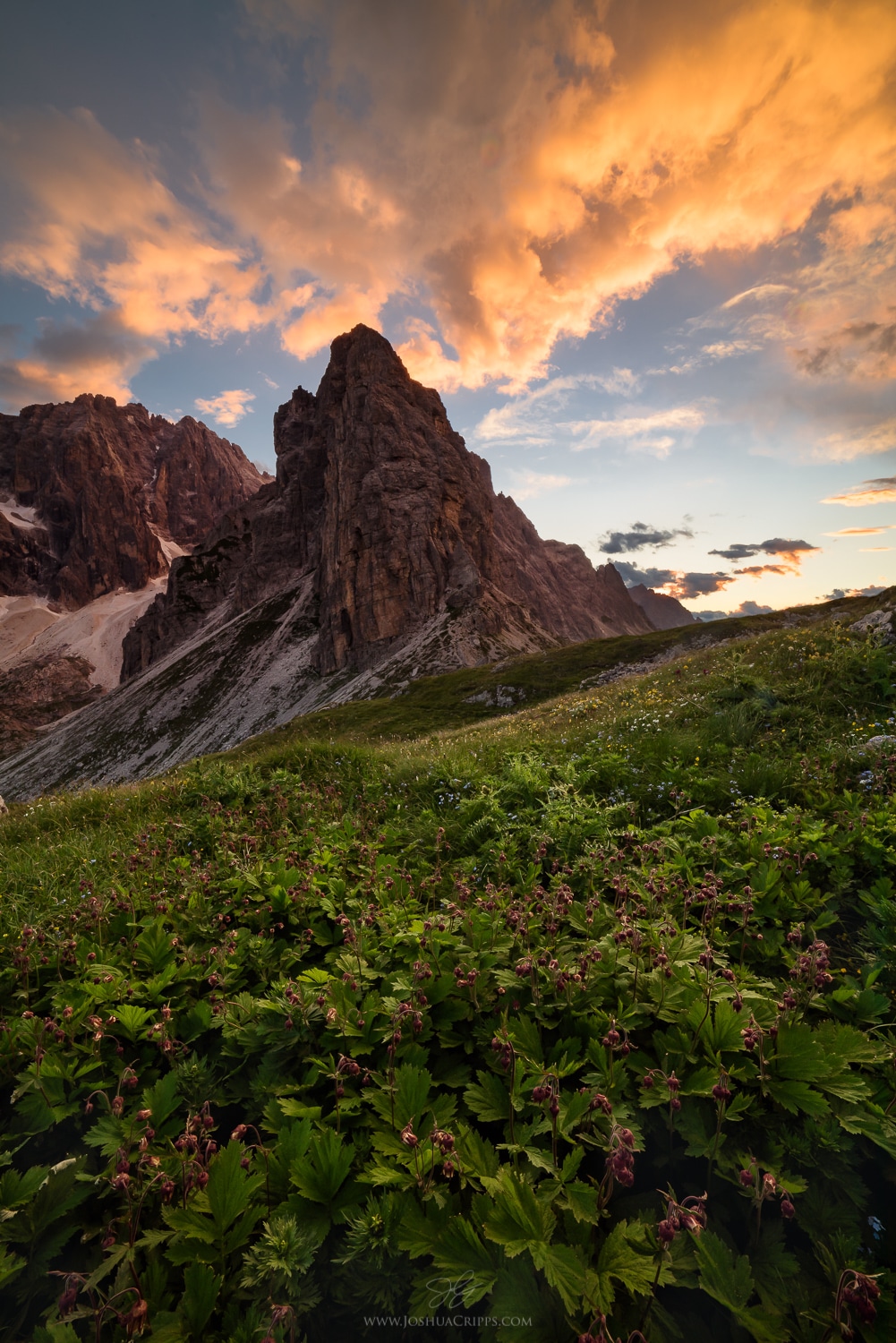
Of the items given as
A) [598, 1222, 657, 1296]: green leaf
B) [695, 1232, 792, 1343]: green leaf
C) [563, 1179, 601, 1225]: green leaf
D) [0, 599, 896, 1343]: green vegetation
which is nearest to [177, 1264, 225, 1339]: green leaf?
[0, 599, 896, 1343]: green vegetation

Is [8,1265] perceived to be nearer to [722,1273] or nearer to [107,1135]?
[107,1135]

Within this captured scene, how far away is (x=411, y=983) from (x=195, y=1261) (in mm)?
1886

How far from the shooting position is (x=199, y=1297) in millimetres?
2432

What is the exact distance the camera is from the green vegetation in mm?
2479

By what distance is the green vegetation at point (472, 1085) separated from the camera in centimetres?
248

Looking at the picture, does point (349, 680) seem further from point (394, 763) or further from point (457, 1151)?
point (457, 1151)

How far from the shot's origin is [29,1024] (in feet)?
13.5

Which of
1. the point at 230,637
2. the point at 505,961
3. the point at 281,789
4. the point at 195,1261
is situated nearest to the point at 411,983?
the point at 505,961

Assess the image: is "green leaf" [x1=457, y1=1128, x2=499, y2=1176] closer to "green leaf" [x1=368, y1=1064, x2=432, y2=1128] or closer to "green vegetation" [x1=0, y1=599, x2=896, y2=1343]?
"green vegetation" [x1=0, y1=599, x2=896, y2=1343]

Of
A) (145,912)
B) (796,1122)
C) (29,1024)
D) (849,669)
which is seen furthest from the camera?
(849,669)

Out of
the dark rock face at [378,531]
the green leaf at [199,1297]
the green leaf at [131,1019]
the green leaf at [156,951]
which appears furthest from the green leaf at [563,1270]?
the dark rock face at [378,531]
